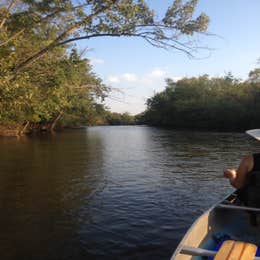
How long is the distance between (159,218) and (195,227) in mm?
4415

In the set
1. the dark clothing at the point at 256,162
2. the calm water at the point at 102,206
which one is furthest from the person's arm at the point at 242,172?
the calm water at the point at 102,206

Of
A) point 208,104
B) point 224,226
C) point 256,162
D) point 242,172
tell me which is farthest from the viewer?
point 208,104

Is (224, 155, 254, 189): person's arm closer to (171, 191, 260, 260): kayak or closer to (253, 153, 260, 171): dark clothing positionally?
(253, 153, 260, 171): dark clothing

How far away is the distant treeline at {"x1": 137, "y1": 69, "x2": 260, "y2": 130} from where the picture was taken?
232ft

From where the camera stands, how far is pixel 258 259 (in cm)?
415

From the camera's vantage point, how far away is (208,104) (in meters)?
81.8

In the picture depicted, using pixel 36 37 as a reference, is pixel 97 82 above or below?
below

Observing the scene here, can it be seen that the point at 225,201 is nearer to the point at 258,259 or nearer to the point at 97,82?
the point at 258,259

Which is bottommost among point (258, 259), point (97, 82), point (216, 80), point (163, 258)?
point (163, 258)

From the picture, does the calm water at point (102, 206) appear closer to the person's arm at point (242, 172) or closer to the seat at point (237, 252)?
the person's arm at point (242, 172)

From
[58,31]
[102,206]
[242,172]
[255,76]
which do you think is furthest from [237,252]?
[255,76]

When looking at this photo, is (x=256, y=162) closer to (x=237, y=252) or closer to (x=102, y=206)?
(x=237, y=252)

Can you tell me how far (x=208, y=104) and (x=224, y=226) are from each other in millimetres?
78161

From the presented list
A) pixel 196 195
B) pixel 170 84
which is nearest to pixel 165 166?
pixel 196 195
